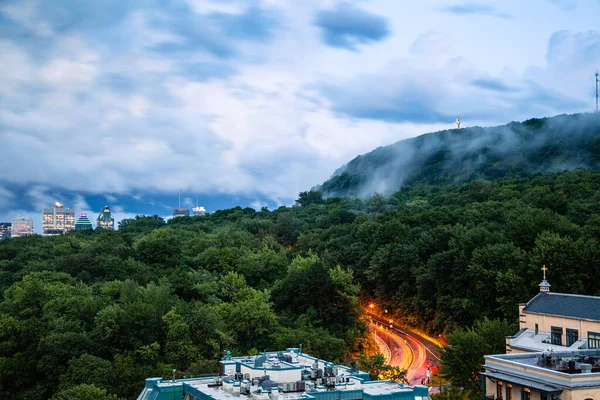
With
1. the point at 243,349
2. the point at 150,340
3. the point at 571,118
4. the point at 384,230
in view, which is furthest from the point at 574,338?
the point at 571,118

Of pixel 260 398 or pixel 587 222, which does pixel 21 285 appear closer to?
pixel 260 398

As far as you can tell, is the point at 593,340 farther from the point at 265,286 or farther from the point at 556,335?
the point at 265,286

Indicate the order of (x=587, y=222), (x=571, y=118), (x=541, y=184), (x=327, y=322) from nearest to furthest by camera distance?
(x=587, y=222)
(x=327, y=322)
(x=541, y=184)
(x=571, y=118)

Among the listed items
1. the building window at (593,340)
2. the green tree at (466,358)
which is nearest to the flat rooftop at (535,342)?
the building window at (593,340)

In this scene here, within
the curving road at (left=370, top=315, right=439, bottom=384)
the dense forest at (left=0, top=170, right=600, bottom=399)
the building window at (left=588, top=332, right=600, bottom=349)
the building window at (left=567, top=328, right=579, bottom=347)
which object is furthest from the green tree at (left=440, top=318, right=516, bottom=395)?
the dense forest at (left=0, top=170, right=600, bottom=399)

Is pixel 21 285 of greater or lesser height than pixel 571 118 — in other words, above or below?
below

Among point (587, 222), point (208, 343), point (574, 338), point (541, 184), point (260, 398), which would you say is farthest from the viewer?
point (541, 184)

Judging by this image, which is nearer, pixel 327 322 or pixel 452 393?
pixel 452 393
